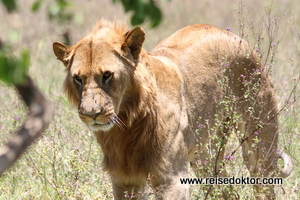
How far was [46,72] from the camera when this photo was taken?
29.7ft

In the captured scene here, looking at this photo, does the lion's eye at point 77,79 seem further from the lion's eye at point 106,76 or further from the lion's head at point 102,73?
the lion's eye at point 106,76

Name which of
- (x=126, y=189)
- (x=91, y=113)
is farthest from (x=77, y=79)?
(x=126, y=189)

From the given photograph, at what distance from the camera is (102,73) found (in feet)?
12.4

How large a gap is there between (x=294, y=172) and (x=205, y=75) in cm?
190

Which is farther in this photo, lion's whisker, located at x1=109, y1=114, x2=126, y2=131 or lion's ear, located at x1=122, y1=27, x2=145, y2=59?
lion's ear, located at x1=122, y1=27, x2=145, y2=59

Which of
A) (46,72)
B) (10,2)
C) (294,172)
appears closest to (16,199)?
(294,172)

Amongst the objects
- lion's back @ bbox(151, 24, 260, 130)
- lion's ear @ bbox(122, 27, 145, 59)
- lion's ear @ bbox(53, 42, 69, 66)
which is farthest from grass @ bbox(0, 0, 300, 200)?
lion's ear @ bbox(122, 27, 145, 59)

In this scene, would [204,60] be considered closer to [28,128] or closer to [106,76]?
[106,76]

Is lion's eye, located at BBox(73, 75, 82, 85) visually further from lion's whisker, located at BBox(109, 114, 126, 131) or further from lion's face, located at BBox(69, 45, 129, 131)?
lion's whisker, located at BBox(109, 114, 126, 131)

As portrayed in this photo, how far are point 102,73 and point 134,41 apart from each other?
0.42 metres

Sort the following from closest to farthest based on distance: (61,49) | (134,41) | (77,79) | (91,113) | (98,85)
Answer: (91,113)
(98,85)
(77,79)
(134,41)
(61,49)

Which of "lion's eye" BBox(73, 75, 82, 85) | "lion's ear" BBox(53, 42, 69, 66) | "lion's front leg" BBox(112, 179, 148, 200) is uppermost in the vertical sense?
"lion's ear" BBox(53, 42, 69, 66)

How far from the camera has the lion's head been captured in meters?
3.67

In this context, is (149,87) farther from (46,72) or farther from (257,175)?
(46,72)
